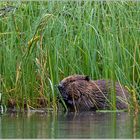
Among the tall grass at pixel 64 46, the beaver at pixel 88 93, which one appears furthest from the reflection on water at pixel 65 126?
the beaver at pixel 88 93

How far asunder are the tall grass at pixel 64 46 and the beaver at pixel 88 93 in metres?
0.13

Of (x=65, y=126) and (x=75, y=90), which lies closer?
(x=65, y=126)

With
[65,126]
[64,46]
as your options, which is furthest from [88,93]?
[65,126]

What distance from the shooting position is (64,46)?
887 centimetres

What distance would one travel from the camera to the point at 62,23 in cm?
887

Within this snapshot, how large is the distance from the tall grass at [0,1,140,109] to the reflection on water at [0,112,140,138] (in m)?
0.72

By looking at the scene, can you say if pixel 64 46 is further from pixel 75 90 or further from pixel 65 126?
pixel 65 126

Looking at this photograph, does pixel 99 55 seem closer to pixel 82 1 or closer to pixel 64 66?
pixel 64 66

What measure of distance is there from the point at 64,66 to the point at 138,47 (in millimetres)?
1004

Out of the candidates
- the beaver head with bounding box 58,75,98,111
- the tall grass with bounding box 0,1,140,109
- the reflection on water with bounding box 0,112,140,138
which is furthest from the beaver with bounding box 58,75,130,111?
the reflection on water with bounding box 0,112,140,138

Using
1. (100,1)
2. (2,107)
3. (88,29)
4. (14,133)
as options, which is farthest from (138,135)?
(100,1)

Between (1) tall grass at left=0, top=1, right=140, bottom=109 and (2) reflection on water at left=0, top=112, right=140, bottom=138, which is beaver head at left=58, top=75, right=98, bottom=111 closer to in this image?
(1) tall grass at left=0, top=1, right=140, bottom=109

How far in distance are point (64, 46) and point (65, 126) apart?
9.14 feet

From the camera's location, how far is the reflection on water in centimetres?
543
